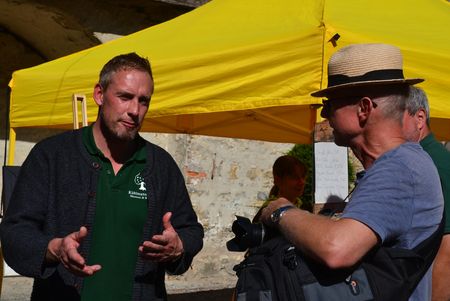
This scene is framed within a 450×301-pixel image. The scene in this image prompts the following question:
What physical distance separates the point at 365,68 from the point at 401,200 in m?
0.41

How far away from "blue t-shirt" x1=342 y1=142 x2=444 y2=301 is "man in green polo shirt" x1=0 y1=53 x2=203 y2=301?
0.74 m

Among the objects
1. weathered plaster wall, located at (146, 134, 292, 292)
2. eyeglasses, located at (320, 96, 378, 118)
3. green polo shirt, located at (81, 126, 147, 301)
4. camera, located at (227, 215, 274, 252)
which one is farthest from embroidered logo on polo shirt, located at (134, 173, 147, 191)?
weathered plaster wall, located at (146, 134, 292, 292)

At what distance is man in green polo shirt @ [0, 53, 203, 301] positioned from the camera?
234cm

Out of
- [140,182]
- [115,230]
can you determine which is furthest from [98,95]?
[115,230]

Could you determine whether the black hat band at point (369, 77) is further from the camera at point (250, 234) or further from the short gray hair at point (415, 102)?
the camera at point (250, 234)

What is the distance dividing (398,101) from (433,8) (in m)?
2.59

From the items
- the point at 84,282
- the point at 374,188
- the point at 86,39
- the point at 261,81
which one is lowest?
the point at 84,282

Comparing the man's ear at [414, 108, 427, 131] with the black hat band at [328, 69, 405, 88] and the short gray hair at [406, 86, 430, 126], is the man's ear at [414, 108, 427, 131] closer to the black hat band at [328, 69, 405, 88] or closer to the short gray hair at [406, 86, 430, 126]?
the short gray hair at [406, 86, 430, 126]

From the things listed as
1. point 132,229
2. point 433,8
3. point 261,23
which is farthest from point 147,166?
point 433,8

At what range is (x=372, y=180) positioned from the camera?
5.95 feet

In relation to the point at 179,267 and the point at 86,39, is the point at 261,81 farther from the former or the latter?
the point at 86,39

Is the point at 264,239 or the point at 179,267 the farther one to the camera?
the point at 179,267

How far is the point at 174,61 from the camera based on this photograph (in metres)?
3.63

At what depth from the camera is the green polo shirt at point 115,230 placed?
242 cm
